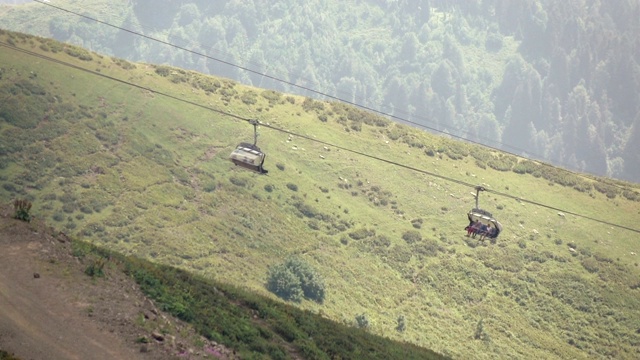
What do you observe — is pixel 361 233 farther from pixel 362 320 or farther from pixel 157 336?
pixel 157 336

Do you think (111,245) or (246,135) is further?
(246,135)

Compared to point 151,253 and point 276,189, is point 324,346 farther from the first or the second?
point 276,189

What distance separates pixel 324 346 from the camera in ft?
149

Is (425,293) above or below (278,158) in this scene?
below

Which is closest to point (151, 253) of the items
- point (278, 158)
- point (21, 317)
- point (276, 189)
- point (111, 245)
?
point (111, 245)

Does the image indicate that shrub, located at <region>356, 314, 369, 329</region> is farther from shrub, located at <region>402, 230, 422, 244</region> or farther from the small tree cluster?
shrub, located at <region>402, 230, 422, 244</region>

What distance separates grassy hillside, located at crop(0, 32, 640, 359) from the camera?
273ft

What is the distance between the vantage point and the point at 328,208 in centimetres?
10194

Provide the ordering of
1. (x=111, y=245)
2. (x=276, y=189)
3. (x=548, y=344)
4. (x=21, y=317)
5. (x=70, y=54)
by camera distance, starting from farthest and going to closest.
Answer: (x=70, y=54)
(x=276, y=189)
(x=548, y=344)
(x=111, y=245)
(x=21, y=317)

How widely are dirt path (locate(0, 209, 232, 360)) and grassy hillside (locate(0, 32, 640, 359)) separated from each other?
35.0m

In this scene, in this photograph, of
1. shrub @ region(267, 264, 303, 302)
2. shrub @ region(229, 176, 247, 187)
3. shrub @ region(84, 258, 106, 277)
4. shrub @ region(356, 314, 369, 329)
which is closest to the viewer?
shrub @ region(84, 258, 106, 277)

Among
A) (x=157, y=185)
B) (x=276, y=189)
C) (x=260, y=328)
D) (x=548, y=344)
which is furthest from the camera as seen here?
(x=276, y=189)

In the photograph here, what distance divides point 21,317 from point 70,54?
8904 centimetres

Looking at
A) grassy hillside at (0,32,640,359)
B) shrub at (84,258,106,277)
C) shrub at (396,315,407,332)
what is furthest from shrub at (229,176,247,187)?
shrub at (84,258,106,277)
